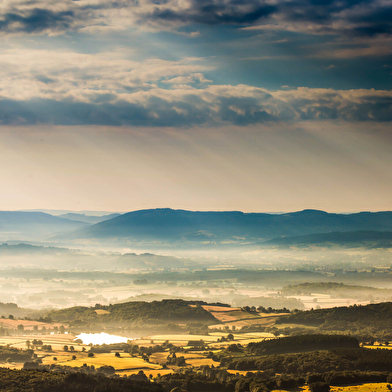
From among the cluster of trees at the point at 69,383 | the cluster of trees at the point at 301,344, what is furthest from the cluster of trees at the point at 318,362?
the cluster of trees at the point at 69,383

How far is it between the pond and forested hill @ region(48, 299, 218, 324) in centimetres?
2162

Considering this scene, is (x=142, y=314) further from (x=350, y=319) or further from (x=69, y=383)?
(x=69, y=383)

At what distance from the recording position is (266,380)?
63750 millimetres

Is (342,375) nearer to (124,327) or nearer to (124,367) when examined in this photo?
(124,367)

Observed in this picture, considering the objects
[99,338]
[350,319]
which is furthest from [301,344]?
[350,319]

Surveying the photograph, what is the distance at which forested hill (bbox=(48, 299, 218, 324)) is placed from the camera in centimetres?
14762

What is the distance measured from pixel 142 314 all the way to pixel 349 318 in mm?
54264

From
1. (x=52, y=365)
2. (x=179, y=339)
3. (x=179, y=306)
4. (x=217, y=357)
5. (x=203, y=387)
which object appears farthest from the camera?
(x=179, y=306)

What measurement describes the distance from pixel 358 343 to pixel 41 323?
7917 cm

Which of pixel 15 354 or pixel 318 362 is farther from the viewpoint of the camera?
pixel 15 354

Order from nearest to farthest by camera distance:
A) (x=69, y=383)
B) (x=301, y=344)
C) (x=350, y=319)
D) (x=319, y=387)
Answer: (x=69, y=383)
(x=319, y=387)
(x=301, y=344)
(x=350, y=319)

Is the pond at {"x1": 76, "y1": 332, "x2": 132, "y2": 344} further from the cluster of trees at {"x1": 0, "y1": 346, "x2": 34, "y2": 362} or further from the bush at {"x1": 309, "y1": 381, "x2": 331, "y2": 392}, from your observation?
the bush at {"x1": 309, "y1": 381, "x2": 331, "y2": 392}

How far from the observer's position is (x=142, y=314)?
152000mm

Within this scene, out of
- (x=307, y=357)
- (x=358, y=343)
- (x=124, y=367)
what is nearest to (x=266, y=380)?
(x=307, y=357)
